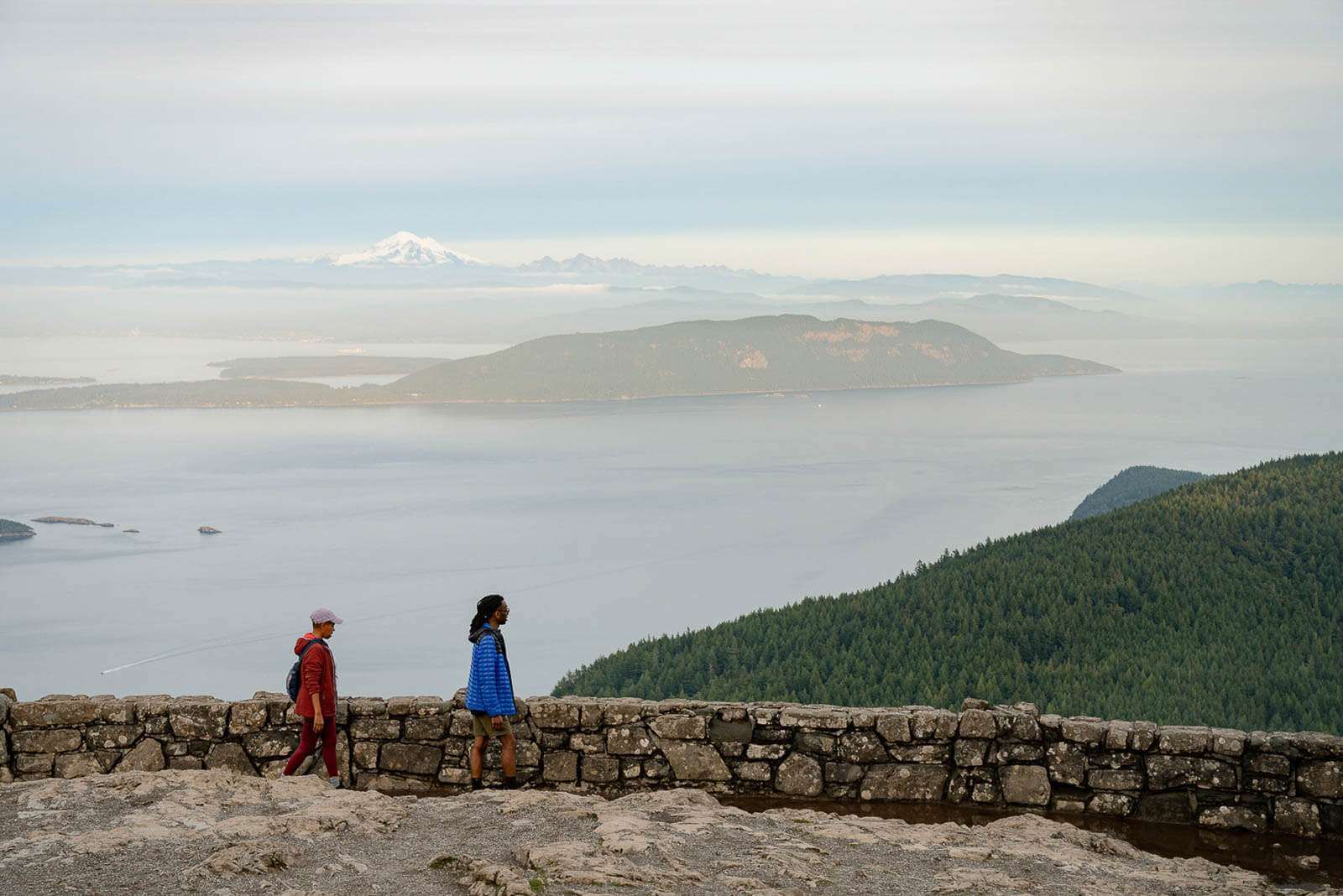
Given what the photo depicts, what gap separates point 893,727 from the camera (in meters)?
10.7

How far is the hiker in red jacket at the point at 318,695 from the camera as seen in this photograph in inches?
409

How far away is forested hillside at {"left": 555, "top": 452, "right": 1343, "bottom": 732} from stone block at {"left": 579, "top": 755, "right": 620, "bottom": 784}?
36254mm

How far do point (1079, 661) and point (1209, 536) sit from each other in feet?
44.4

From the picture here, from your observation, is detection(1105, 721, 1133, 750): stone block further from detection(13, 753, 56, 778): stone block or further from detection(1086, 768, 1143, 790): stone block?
A: detection(13, 753, 56, 778): stone block

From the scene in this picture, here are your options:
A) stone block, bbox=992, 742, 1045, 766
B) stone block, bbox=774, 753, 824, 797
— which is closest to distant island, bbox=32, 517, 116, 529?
stone block, bbox=774, 753, 824, 797

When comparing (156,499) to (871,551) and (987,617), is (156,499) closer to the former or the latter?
(871,551)

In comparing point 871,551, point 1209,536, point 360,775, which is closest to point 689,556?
point 871,551

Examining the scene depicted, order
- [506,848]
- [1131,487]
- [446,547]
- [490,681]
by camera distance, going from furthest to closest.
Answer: [1131,487] → [446,547] → [490,681] → [506,848]

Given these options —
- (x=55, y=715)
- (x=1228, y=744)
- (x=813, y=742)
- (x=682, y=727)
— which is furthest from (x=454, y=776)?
(x=1228, y=744)

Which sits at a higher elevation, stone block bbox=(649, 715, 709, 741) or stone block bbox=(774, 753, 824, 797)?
stone block bbox=(649, 715, 709, 741)

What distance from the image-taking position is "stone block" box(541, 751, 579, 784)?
36.1ft

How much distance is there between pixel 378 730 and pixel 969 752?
4.95 m

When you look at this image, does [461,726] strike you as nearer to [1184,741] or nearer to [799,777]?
[799,777]

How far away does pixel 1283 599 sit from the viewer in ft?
178
